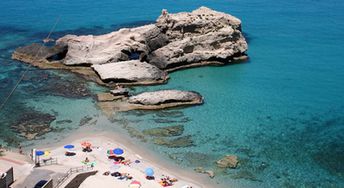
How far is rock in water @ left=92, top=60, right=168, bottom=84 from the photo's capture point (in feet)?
187

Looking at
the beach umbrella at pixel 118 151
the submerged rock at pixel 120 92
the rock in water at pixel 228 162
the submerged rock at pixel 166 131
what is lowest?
the rock in water at pixel 228 162

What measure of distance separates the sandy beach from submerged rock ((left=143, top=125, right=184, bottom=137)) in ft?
8.90

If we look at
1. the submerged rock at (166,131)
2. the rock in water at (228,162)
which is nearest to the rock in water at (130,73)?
the submerged rock at (166,131)

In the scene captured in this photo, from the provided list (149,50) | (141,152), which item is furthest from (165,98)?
(149,50)

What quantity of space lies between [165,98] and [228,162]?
520 inches

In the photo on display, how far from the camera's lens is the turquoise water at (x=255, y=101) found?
1640 inches

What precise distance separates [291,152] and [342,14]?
6643 cm

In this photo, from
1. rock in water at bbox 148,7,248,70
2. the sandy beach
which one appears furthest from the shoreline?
rock in water at bbox 148,7,248,70

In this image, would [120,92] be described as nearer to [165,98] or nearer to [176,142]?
[165,98]

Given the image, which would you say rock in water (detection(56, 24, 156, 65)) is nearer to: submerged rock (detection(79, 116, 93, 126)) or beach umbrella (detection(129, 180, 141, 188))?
submerged rock (detection(79, 116, 93, 126))

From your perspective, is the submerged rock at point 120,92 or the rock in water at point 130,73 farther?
the rock in water at point 130,73

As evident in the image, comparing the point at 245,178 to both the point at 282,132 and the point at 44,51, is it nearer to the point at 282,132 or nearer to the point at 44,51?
the point at 282,132

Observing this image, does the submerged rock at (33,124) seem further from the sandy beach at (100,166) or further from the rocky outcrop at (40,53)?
the rocky outcrop at (40,53)

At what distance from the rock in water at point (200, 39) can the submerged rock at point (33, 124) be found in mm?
19243
